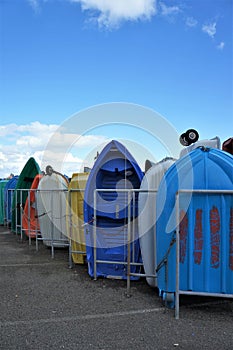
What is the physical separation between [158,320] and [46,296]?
69.1 inches

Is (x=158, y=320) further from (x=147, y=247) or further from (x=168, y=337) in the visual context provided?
(x=147, y=247)

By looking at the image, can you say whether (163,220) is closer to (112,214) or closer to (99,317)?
(99,317)

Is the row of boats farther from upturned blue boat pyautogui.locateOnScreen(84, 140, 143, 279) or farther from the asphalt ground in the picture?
the asphalt ground

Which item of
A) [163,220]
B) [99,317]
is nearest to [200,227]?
[163,220]

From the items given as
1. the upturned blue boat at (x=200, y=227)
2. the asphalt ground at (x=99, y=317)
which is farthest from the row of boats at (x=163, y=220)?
the asphalt ground at (x=99, y=317)

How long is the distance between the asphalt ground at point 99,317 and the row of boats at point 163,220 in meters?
0.30

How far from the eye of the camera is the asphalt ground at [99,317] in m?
3.11

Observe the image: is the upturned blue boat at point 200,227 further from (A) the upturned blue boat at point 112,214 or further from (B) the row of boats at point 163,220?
(A) the upturned blue boat at point 112,214

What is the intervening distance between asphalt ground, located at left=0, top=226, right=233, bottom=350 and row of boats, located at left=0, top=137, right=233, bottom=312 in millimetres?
297

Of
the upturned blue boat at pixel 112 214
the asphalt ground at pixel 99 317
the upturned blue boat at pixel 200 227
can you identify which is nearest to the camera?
the asphalt ground at pixel 99 317

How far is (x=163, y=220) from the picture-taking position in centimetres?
390

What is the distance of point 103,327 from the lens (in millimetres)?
3436

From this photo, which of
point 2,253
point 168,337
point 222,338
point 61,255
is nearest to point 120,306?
point 168,337

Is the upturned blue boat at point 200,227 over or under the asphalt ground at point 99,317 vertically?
over
